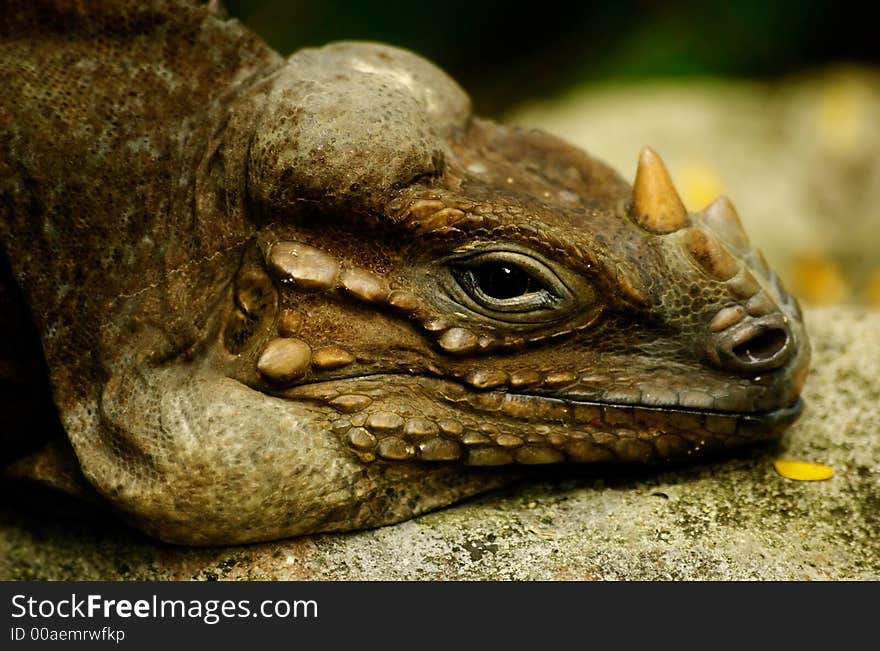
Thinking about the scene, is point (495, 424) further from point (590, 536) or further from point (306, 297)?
point (306, 297)

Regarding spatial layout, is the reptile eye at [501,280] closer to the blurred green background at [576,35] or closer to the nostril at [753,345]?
the nostril at [753,345]

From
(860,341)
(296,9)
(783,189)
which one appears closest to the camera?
(860,341)

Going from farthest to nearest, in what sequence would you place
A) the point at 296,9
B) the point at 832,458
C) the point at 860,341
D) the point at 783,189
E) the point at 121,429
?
the point at 296,9, the point at 783,189, the point at 860,341, the point at 832,458, the point at 121,429

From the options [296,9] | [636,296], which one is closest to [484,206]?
[636,296]

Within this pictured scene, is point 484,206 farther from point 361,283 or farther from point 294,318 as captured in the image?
point 294,318

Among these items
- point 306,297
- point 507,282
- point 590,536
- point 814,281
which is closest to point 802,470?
point 590,536

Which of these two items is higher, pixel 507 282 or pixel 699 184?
pixel 699 184

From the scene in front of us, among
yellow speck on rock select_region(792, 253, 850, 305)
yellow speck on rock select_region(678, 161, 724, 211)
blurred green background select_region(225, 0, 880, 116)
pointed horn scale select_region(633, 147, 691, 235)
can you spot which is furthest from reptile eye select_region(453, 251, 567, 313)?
blurred green background select_region(225, 0, 880, 116)
